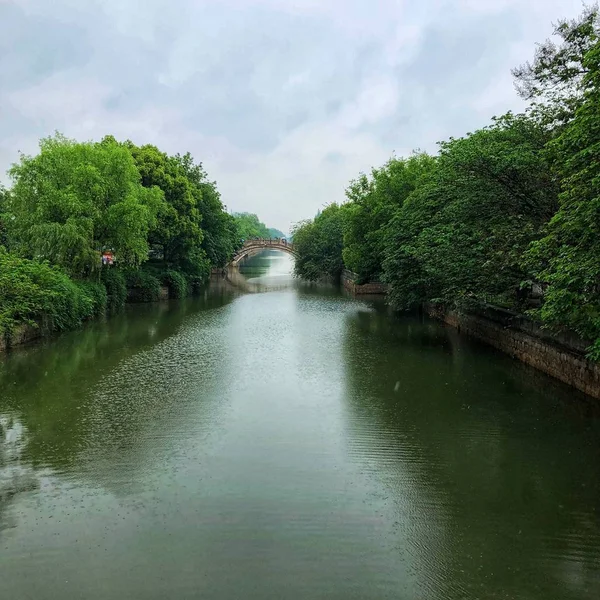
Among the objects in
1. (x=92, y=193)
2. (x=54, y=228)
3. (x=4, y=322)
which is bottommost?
(x=4, y=322)

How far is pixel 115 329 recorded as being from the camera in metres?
24.3

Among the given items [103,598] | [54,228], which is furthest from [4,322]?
[103,598]

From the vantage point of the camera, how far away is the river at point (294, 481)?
596 centimetres

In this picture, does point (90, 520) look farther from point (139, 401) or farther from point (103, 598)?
point (139, 401)

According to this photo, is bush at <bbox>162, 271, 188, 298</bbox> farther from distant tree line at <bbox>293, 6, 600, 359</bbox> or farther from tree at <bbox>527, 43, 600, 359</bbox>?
tree at <bbox>527, 43, 600, 359</bbox>

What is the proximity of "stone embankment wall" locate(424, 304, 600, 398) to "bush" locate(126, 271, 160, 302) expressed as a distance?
21067 millimetres

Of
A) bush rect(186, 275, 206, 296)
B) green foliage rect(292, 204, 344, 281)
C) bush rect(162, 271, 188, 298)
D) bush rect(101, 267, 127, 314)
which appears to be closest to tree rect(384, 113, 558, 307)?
bush rect(101, 267, 127, 314)

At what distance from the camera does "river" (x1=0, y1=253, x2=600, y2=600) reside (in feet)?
19.6

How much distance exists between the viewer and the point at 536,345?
16.3 m

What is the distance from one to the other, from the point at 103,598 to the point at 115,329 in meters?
19.8

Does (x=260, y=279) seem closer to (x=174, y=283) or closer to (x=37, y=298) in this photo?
(x=174, y=283)

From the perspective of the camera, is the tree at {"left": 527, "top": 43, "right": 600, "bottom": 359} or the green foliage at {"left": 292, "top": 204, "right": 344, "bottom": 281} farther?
the green foliage at {"left": 292, "top": 204, "right": 344, "bottom": 281}

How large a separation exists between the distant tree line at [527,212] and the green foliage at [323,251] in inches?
1121

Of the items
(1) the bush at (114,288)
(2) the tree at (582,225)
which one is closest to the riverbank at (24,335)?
(1) the bush at (114,288)
